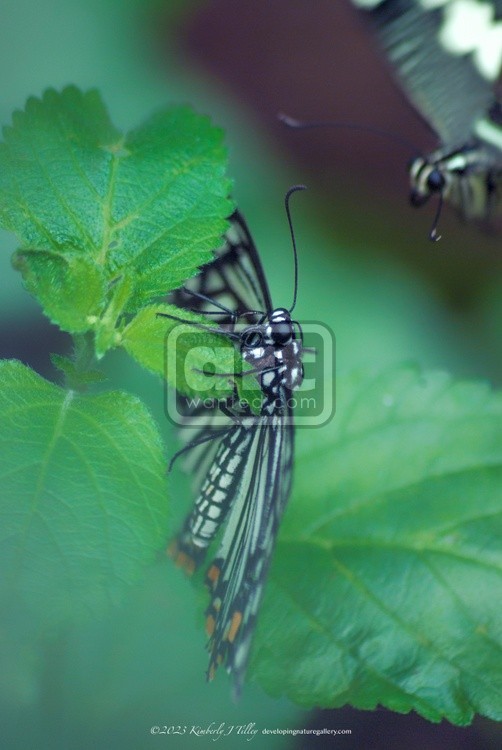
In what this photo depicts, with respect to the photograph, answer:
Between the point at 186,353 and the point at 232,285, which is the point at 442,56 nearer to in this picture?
the point at 232,285

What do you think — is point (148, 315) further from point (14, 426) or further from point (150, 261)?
point (14, 426)

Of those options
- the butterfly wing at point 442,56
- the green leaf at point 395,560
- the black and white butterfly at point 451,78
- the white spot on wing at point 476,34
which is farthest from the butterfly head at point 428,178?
the green leaf at point 395,560

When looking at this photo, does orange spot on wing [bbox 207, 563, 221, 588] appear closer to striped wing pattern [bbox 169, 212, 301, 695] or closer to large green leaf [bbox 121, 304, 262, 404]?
striped wing pattern [bbox 169, 212, 301, 695]

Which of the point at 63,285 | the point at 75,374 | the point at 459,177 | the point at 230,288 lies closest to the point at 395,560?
the point at 230,288

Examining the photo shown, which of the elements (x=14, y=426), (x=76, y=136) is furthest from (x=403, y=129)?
(x=14, y=426)

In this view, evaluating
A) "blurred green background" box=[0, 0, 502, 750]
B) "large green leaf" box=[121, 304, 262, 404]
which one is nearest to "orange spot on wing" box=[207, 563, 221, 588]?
"blurred green background" box=[0, 0, 502, 750]
